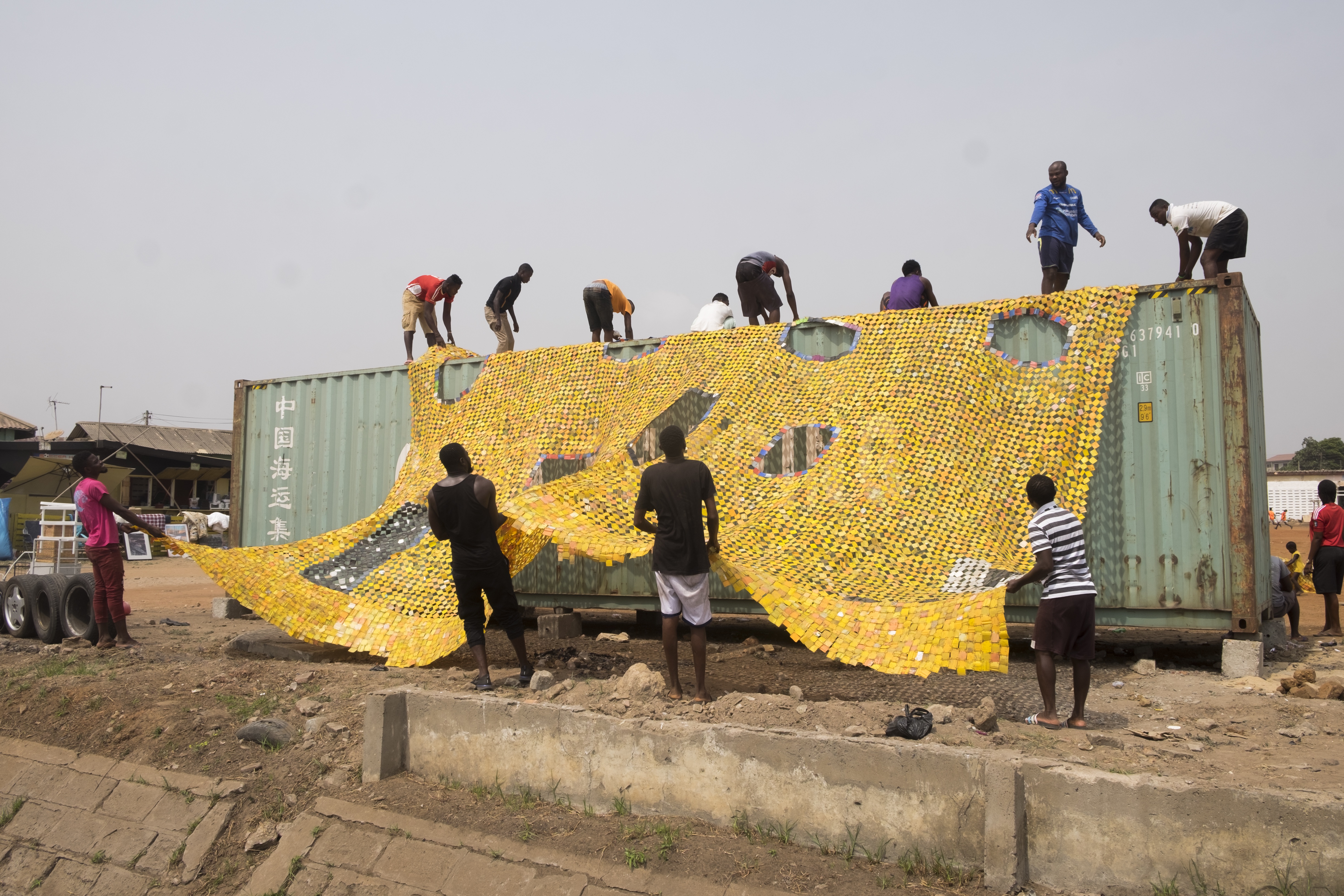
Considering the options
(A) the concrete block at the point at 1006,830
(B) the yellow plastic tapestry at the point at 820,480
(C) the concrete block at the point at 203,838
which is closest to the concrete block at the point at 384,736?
(C) the concrete block at the point at 203,838

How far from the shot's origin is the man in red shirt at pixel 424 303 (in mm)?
9445

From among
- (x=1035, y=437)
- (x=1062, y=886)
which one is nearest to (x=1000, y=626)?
(x=1062, y=886)

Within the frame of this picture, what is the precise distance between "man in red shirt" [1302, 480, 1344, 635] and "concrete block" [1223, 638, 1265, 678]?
3329mm

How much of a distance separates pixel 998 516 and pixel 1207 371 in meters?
1.84

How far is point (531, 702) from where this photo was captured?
409 centimetres

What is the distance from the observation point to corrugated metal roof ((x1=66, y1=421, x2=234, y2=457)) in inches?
1139

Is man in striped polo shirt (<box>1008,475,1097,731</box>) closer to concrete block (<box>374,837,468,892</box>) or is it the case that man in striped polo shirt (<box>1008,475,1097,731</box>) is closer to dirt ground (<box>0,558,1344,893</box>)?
dirt ground (<box>0,558,1344,893</box>)

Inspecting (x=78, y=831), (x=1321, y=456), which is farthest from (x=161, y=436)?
(x=1321, y=456)

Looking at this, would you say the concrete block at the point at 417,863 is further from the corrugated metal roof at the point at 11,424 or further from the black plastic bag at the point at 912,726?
the corrugated metal roof at the point at 11,424

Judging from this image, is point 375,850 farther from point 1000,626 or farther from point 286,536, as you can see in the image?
point 286,536

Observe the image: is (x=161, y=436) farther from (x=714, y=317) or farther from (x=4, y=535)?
(x=714, y=317)

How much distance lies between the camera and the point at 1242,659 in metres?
5.66

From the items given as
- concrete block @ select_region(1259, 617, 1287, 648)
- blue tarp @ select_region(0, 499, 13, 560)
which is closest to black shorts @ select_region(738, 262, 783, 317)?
concrete block @ select_region(1259, 617, 1287, 648)

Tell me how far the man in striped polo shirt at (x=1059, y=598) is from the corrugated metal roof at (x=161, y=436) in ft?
93.2
